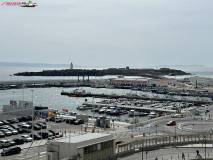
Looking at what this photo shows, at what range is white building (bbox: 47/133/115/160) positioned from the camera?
1316 centimetres

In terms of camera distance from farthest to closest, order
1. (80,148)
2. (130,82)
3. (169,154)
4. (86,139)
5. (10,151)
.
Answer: (130,82) < (10,151) < (169,154) < (86,139) < (80,148)

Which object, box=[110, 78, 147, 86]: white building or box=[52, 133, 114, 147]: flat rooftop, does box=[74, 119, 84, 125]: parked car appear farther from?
box=[110, 78, 147, 86]: white building

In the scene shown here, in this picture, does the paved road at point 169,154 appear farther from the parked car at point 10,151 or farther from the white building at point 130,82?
the white building at point 130,82

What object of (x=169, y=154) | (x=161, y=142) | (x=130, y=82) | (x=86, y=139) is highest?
(x=86, y=139)

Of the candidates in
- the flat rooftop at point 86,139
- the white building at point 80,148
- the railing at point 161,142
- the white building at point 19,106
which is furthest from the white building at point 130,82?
the white building at point 80,148

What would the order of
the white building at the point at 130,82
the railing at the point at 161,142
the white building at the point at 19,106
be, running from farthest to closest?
the white building at the point at 130,82 < the white building at the point at 19,106 < the railing at the point at 161,142

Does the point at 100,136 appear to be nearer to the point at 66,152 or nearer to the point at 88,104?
the point at 66,152

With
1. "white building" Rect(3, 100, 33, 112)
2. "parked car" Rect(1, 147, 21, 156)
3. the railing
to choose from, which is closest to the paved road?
the railing

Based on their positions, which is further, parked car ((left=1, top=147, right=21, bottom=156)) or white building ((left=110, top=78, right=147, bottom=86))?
white building ((left=110, top=78, right=147, bottom=86))

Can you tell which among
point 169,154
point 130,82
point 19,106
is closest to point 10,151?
point 169,154

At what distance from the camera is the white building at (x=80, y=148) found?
13164mm

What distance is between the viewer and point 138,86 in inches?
3787

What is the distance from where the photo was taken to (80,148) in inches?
517

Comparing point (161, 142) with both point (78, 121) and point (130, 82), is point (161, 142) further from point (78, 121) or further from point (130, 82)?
point (130, 82)
